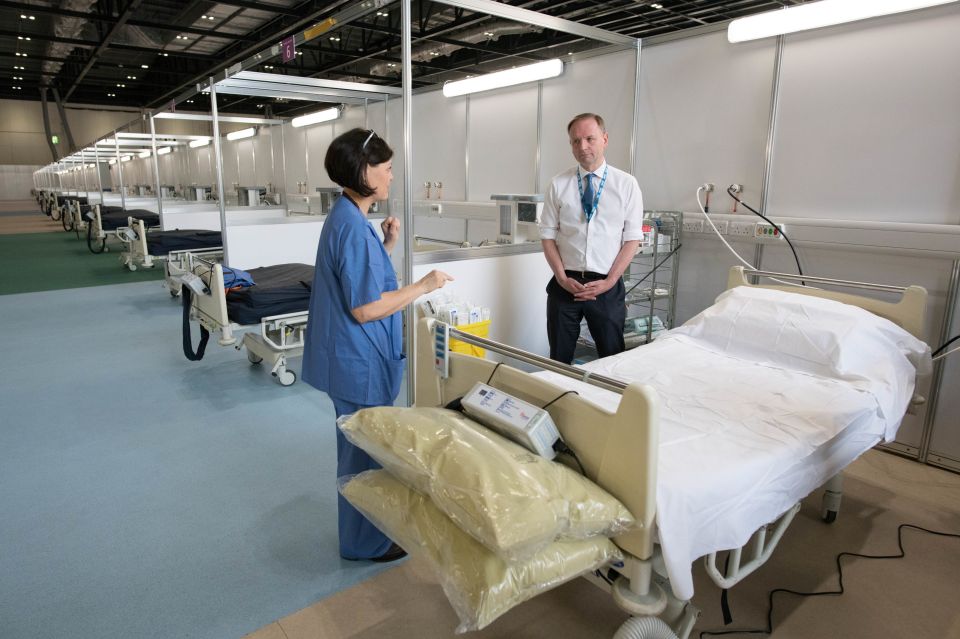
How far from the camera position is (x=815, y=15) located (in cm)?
306

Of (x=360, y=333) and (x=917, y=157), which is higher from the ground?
(x=917, y=157)

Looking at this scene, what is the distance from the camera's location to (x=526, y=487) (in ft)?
4.25

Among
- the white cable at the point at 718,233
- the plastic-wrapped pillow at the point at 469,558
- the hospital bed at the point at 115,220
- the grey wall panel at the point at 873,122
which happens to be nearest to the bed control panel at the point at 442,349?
the plastic-wrapped pillow at the point at 469,558

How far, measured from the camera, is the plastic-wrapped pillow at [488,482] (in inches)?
48.6

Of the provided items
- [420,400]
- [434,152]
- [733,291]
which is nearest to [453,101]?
[434,152]

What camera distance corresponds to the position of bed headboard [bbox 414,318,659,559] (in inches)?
55.0

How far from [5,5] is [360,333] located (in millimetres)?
9332

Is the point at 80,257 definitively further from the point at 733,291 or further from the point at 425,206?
the point at 733,291

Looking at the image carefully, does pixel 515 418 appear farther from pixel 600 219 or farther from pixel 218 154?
pixel 218 154

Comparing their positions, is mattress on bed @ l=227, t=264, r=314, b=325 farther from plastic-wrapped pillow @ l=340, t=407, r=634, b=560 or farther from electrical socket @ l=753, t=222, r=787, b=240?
electrical socket @ l=753, t=222, r=787, b=240

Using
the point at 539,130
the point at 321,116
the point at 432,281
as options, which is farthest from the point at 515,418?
the point at 321,116

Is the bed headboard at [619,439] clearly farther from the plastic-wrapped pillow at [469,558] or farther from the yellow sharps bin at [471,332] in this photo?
the yellow sharps bin at [471,332]

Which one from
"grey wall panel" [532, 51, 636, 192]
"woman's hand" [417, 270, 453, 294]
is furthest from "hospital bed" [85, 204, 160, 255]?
"woman's hand" [417, 270, 453, 294]

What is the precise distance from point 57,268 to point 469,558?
11077 millimetres
